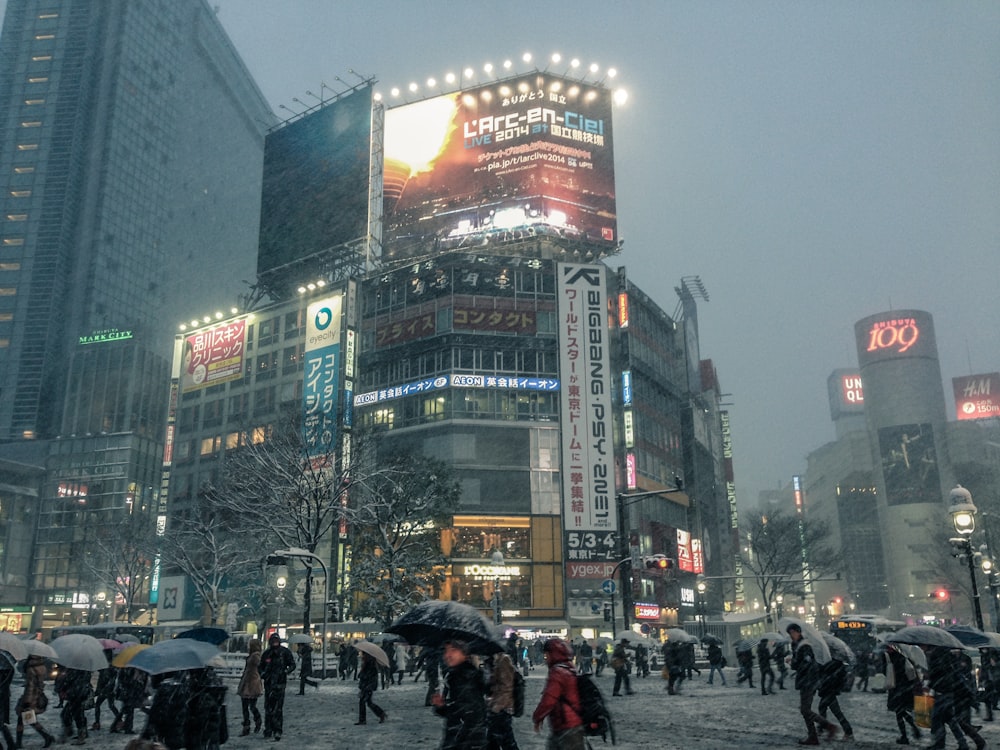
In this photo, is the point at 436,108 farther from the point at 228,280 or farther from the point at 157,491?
the point at 228,280

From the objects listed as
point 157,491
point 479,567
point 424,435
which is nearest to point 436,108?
point 424,435

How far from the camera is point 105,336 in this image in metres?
116

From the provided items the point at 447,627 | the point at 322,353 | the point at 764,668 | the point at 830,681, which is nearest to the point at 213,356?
the point at 322,353

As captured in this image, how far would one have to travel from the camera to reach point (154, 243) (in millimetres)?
138625

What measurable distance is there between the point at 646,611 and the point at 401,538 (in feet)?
68.6

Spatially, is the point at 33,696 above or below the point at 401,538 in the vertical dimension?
below

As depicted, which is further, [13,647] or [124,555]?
[124,555]

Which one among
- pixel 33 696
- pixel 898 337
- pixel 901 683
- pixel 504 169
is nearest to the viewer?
pixel 33 696

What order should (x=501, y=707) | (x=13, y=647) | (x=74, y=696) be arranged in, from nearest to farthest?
1. (x=501, y=707)
2. (x=13, y=647)
3. (x=74, y=696)

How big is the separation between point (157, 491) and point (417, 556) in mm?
66887

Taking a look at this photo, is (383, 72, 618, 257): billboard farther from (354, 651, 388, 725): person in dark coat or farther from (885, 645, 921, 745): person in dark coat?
(885, 645, 921, 745): person in dark coat

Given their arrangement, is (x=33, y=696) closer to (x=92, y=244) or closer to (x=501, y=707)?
(x=501, y=707)

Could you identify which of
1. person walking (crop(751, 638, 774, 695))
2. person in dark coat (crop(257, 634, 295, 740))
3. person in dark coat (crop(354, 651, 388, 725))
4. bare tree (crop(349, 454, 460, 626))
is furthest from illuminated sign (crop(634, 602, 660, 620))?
person in dark coat (crop(257, 634, 295, 740))

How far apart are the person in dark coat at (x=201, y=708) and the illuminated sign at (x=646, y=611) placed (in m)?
55.7
